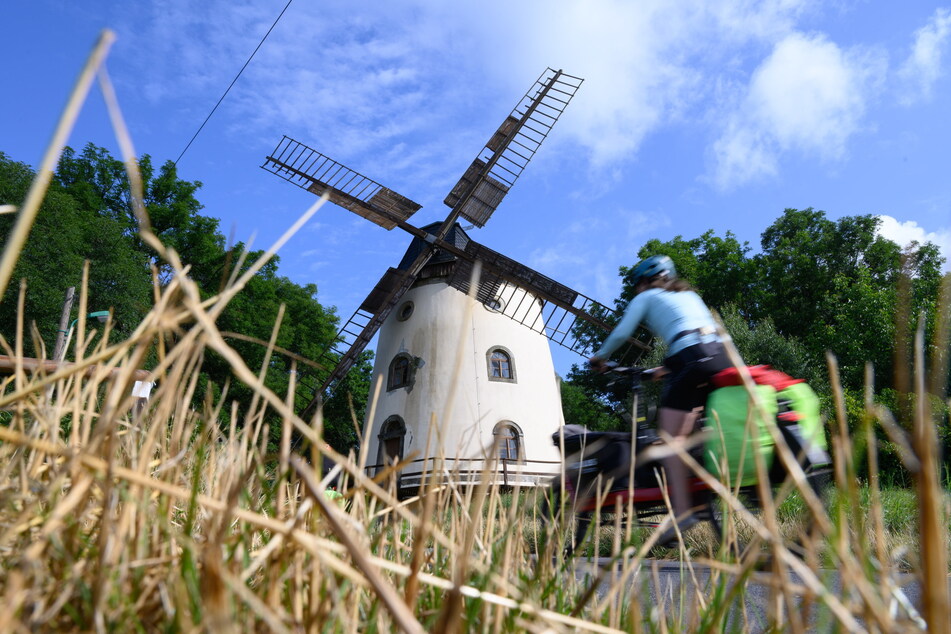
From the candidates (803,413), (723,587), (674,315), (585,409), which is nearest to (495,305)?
(674,315)

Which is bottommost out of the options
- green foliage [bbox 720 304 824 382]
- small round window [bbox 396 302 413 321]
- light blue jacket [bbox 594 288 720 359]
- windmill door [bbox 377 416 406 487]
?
light blue jacket [bbox 594 288 720 359]

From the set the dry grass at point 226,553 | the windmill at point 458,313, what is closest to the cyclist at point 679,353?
the dry grass at point 226,553

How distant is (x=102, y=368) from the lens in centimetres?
110

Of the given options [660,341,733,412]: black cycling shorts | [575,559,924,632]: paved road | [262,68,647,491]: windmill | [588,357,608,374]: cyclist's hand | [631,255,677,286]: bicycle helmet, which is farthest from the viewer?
[262,68,647,491]: windmill

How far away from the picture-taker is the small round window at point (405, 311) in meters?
19.2

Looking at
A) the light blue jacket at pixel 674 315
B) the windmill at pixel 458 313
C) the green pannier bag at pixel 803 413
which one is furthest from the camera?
the windmill at pixel 458 313

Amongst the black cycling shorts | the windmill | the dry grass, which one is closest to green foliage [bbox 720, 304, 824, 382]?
the windmill

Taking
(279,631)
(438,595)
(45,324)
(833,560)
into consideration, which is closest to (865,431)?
(833,560)

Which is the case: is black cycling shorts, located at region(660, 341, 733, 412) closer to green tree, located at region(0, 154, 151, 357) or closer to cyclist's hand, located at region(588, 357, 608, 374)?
cyclist's hand, located at region(588, 357, 608, 374)

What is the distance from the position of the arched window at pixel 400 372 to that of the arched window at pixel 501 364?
202 centimetres

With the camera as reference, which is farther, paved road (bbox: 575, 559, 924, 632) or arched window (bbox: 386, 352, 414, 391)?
arched window (bbox: 386, 352, 414, 391)

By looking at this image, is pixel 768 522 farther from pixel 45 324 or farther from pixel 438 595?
pixel 45 324

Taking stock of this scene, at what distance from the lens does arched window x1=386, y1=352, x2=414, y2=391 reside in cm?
1825

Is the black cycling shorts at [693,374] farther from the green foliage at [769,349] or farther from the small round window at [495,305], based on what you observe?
the green foliage at [769,349]
